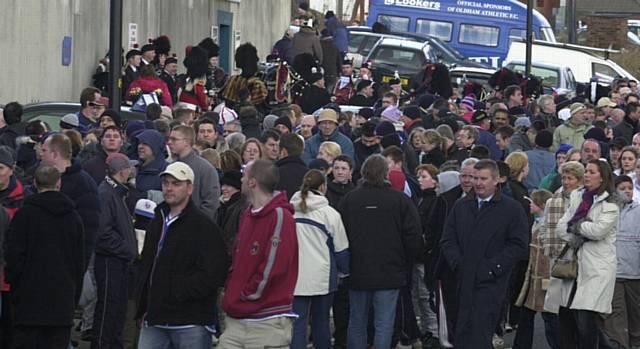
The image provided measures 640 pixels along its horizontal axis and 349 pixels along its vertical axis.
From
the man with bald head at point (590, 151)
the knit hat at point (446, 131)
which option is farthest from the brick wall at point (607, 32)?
the man with bald head at point (590, 151)

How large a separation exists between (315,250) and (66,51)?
506 inches

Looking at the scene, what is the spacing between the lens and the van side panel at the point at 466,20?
41.3 metres

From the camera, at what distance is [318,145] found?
52.7 ft

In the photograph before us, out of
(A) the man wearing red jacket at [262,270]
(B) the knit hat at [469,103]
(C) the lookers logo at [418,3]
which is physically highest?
(C) the lookers logo at [418,3]

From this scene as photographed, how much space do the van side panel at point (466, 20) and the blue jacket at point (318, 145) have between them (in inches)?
983

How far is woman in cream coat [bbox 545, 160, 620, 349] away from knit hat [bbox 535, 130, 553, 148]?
4482mm

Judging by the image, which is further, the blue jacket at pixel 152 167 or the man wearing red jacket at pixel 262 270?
the blue jacket at pixel 152 167

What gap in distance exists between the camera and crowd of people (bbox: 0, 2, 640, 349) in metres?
9.45

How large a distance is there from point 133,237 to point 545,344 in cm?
434

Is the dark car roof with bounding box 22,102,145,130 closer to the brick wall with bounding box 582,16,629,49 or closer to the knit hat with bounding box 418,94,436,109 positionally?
the knit hat with bounding box 418,94,436,109

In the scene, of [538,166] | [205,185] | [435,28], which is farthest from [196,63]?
[435,28]

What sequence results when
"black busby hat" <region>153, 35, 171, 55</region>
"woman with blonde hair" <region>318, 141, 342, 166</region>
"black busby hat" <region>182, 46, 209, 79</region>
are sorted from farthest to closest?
"black busby hat" <region>153, 35, 171, 55</region>, "black busby hat" <region>182, 46, 209, 79</region>, "woman with blonde hair" <region>318, 141, 342, 166</region>

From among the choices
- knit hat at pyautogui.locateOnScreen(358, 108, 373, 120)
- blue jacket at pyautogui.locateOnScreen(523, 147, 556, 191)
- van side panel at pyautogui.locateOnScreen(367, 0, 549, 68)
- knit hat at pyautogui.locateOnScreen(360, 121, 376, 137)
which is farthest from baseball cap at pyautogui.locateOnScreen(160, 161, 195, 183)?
van side panel at pyautogui.locateOnScreen(367, 0, 549, 68)

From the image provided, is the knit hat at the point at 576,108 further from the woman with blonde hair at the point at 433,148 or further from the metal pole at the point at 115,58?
the metal pole at the point at 115,58
